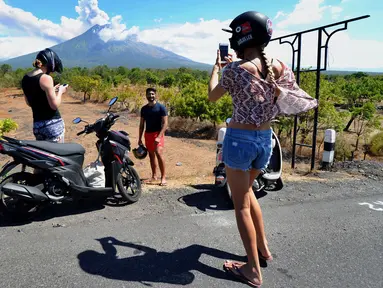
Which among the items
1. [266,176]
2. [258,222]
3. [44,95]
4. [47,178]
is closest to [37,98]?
[44,95]

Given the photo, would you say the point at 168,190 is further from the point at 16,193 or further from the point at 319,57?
the point at 319,57

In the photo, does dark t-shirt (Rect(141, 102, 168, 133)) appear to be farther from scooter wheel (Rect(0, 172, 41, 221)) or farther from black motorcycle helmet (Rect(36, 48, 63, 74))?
scooter wheel (Rect(0, 172, 41, 221))

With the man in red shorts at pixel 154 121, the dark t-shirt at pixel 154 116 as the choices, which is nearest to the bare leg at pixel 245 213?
the man in red shorts at pixel 154 121

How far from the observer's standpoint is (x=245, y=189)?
2330 millimetres

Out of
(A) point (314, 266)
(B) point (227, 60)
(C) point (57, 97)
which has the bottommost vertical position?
(A) point (314, 266)

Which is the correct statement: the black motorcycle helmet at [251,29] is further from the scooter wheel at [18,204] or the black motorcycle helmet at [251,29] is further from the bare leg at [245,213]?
the scooter wheel at [18,204]

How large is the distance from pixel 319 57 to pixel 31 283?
5.63m

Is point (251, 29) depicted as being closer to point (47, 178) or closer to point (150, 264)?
point (150, 264)

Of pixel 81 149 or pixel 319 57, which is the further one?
pixel 319 57

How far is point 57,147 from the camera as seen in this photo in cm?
338

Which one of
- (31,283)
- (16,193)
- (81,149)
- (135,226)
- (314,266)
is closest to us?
(31,283)

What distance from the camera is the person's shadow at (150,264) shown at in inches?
96.3

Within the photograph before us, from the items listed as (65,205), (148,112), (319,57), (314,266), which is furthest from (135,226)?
(319,57)

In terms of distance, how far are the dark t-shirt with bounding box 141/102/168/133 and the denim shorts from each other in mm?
3024
